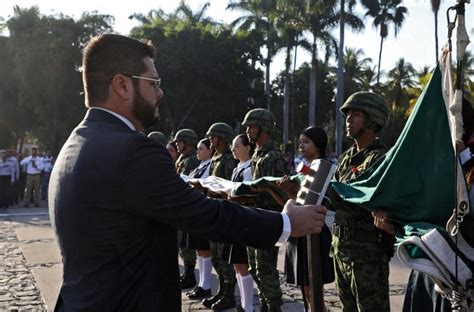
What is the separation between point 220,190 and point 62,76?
2893cm

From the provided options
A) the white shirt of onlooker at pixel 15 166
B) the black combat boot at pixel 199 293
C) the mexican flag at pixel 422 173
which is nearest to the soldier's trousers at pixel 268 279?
the black combat boot at pixel 199 293

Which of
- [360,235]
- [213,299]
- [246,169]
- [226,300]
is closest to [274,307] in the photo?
[226,300]

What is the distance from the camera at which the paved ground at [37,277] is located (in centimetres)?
661

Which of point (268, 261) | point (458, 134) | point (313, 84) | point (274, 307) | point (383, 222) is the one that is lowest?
point (274, 307)

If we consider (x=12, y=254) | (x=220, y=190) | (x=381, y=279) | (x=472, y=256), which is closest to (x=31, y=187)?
(x=12, y=254)

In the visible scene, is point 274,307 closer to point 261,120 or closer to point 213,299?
point 213,299

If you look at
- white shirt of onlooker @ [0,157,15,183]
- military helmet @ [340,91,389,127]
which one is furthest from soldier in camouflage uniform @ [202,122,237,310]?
white shirt of onlooker @ [0,157,15,183]

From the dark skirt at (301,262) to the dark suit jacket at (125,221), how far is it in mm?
3221

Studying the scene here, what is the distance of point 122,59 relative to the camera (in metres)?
2.32

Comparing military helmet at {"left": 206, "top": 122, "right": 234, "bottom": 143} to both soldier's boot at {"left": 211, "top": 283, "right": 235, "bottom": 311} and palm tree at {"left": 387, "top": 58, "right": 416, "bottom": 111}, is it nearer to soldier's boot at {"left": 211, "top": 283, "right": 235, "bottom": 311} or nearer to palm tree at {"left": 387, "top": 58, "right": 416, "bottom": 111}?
soldier's boot at {"left": 211, "top": 283, "right": 235, "bottom": 311}

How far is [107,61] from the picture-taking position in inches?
91.1

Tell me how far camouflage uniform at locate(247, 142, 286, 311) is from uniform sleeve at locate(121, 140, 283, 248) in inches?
124

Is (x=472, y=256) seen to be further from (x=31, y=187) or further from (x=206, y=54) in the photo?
(x=206, y=54)

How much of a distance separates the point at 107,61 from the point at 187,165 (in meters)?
6.00
